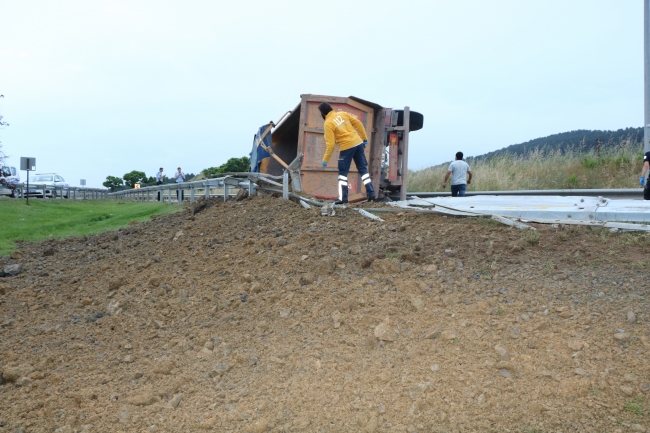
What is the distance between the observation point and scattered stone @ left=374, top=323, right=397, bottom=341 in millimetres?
4121

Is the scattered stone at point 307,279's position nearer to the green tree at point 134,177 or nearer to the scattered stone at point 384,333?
the scattered stone at point 384,333

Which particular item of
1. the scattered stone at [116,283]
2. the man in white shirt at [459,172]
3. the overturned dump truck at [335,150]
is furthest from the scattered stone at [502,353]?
the man in white shirt at [459,172]

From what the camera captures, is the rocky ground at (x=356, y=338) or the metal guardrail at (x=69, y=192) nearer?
the rocky ground at (x=356, y=338)

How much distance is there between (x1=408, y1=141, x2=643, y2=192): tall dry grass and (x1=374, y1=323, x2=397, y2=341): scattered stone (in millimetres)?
14233

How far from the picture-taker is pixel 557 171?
59.7ft

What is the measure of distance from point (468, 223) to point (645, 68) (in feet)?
27.2

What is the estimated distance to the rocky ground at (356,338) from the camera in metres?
3.51

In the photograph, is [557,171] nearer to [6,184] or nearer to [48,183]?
[6,184]

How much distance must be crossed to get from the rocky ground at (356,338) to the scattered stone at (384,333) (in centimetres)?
2

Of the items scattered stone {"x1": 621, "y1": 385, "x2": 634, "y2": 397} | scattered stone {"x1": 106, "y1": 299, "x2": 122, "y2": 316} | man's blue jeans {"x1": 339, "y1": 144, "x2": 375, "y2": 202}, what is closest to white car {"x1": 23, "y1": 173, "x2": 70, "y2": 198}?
man's blue jeans {"x1": 339, "y1": 144, "x2": 375, "y2": 202}

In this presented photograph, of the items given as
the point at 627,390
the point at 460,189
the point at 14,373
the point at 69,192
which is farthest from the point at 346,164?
the point at 69,192

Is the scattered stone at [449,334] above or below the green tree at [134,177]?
below

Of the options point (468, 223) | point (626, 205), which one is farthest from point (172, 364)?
point (626, 205)

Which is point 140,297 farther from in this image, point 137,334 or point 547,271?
point 547,271
